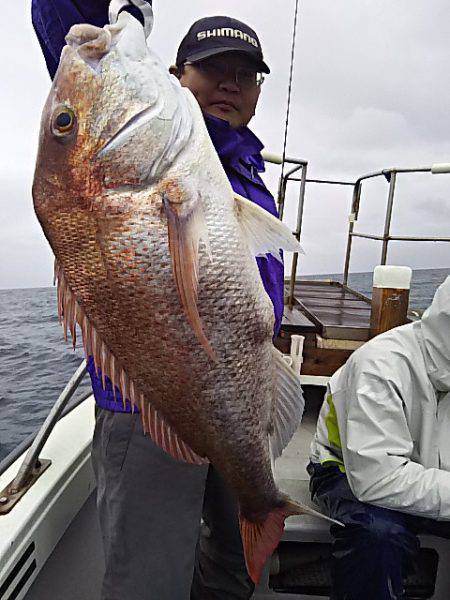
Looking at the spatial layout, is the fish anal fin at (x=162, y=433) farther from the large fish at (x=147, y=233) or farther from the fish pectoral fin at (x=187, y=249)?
the fish pectoral fin at (x=187, y=249)

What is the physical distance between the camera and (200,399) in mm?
1176

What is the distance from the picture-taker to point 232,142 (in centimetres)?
158

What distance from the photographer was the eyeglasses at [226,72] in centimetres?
149

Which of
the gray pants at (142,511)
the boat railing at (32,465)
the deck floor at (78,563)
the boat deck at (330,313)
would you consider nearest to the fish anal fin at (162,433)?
the gray pants at (142,511)

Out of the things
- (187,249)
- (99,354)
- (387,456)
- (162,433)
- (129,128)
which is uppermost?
(129,128)

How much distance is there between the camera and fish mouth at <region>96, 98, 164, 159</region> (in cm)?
106

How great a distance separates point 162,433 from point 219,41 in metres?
1.09

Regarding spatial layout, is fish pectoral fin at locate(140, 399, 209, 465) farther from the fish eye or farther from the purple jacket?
the fish eye

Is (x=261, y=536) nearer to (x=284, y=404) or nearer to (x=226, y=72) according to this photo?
(x=284, y=404)

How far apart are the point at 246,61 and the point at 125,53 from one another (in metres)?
0.53

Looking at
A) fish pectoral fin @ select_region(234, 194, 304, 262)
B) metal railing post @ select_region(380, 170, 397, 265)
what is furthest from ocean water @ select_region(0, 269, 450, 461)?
metal railing post @ select_region(380, 170, 397, 265)

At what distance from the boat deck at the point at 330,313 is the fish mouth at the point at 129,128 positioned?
2.60 metres

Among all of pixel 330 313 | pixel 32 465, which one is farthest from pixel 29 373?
pixel 32 465

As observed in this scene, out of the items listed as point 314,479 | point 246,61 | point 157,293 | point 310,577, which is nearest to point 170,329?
point 157,293
